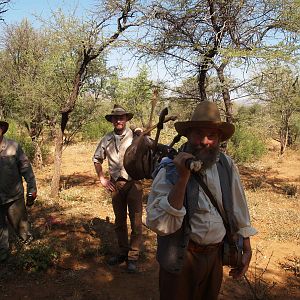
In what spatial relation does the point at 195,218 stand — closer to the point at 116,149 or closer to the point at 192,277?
the point at 192,277

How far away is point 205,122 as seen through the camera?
216 cm

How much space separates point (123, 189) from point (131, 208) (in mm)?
258

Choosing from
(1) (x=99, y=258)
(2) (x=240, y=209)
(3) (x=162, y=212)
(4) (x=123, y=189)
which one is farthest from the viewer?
(1) (x=99, y=258)

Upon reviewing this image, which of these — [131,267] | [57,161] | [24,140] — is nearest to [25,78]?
[24,140]

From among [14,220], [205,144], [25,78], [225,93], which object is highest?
[25,78]

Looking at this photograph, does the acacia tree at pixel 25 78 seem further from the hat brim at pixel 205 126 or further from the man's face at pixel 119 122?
the hat brim at pixel 205 126

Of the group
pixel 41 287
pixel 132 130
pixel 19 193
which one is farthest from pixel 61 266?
pixel 132 130

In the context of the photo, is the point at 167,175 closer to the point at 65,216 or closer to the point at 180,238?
the point at 180,238

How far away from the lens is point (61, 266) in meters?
4.55

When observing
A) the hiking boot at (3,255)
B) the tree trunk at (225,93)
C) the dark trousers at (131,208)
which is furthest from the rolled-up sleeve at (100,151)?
the tree trunk at (225,93)

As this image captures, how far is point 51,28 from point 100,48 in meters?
1.66

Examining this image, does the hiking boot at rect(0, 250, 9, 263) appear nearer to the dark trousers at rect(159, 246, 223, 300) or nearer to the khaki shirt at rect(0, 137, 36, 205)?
the khaki shirt at rect(0, 137, 36, 205)

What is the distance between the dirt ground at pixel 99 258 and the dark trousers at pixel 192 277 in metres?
0.92

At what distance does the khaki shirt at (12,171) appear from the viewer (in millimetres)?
4402
